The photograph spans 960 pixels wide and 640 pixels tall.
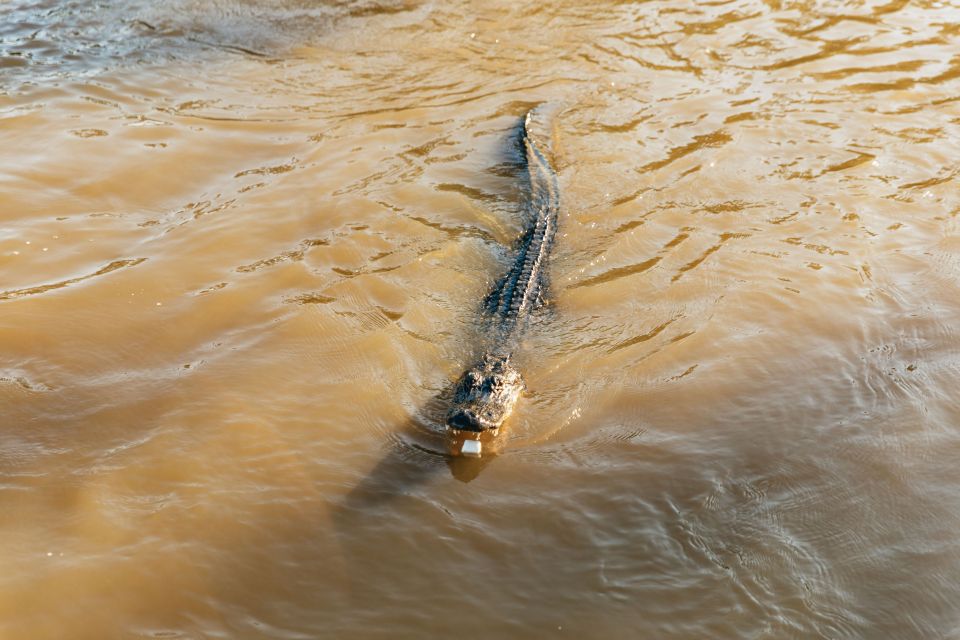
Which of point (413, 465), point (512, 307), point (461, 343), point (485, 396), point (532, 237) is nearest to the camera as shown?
point (413, 465)

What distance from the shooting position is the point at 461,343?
17.5 feet

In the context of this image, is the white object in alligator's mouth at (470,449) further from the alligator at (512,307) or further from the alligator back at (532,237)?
the alligator back at (532,237)

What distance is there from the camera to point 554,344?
5363 mm

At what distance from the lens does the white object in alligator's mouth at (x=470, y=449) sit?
4348mm

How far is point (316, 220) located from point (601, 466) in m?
3.42

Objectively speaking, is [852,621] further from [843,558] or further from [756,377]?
[756,377]

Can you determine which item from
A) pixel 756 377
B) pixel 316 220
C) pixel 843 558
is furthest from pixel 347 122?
pixel 843 558

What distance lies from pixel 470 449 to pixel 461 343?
113 cm

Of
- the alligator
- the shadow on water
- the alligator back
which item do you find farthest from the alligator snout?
the alligator back

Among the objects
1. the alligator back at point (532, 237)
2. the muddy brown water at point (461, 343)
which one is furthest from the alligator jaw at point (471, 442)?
the alligator back at point (532, 237)

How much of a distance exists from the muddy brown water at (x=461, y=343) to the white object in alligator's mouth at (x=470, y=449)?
0.12 meters

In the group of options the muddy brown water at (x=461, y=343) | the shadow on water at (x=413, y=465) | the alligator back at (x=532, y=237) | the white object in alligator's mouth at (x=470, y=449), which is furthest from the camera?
the alligator back at (x=532, y=237)

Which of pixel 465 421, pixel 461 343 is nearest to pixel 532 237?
pixel 461 343

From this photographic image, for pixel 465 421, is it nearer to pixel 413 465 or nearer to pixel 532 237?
pixel 413 465
